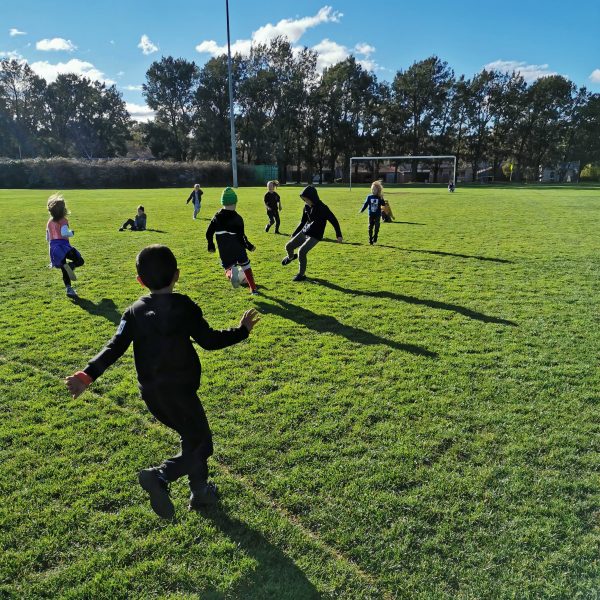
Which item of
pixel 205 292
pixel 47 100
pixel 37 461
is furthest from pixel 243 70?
pixel 37 461

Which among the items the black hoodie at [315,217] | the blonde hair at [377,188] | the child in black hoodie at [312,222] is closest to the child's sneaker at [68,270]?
the child in black hoodie at [312,222]

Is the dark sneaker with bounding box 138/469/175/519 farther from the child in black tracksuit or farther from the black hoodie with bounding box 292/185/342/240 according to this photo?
the black hoodie with bounding box 292/185/342/240

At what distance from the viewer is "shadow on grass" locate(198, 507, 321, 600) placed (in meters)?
2.43

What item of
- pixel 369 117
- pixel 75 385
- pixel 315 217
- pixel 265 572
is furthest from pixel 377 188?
pixel 369 117

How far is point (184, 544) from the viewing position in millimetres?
2736

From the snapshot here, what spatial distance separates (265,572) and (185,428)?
0.94 metres

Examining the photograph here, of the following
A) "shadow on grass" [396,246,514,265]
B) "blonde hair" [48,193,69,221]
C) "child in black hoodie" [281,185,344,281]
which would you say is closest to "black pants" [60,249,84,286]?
"blonde hair" [48,193,69,221]

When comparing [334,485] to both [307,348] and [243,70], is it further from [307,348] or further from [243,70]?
[243,70]

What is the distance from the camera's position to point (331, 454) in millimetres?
3545

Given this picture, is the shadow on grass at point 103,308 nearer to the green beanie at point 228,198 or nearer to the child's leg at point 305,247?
the green beanie at point 228,198

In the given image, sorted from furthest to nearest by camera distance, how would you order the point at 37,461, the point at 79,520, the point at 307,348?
the point at 307,348 → the point at 37,461 → the point at 79,520

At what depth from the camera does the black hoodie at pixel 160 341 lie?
8.98 feet

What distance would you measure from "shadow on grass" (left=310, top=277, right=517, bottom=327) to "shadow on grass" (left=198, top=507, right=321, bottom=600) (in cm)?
484

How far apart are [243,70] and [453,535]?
3151 inches
